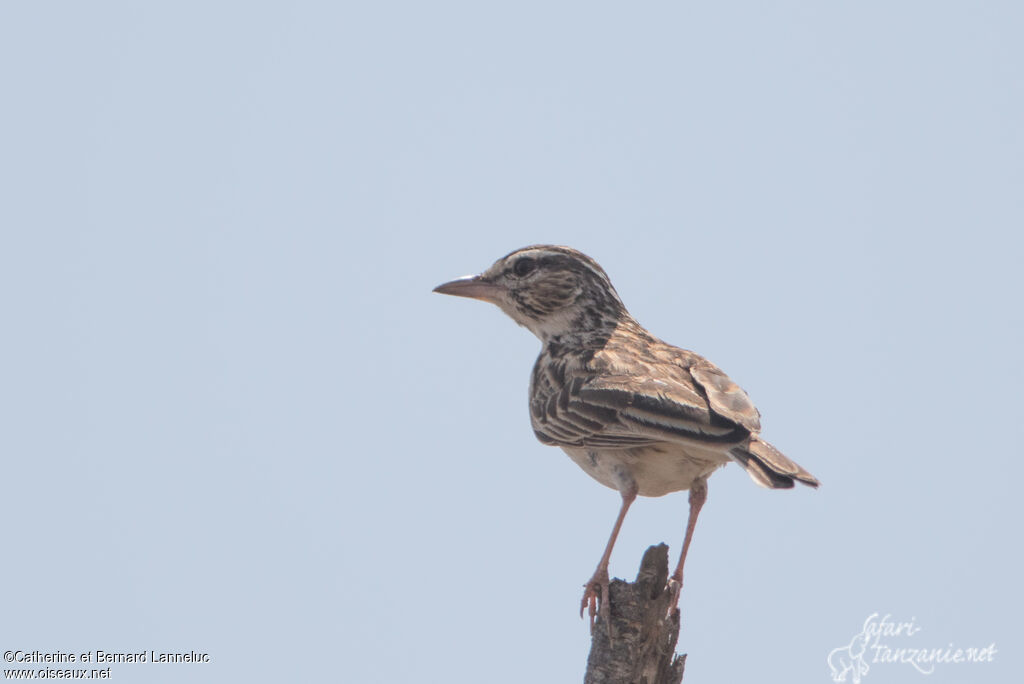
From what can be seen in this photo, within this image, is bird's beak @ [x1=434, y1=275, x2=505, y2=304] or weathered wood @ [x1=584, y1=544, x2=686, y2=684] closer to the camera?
weathered wood @ [x1=584, y1=544, x2=686, y2=684]

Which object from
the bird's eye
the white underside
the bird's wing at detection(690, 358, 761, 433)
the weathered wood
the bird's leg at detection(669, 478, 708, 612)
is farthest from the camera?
the bird's eye

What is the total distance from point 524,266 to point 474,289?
0.64m

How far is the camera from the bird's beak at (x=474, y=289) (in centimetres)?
1350

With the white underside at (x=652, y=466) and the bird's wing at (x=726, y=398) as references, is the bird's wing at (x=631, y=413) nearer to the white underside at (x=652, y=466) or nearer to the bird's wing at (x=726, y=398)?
the bird's wing at (x=726, y=398)

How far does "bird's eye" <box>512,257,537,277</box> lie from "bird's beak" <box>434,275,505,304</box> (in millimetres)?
268

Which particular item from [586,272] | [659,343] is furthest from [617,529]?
[586,272]

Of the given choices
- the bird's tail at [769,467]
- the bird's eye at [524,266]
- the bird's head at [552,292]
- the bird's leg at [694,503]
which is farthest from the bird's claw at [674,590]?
the bird's eye at [524,266]

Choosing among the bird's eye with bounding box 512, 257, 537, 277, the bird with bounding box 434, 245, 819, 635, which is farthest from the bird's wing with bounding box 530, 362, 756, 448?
the bird's eye with bounding box 512, 257, 537, 277

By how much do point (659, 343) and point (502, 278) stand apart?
205 cm

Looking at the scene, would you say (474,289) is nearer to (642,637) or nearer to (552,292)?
(552,292)

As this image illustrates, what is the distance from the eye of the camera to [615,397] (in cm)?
1028

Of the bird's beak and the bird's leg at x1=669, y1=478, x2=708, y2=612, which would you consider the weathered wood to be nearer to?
the bird's leg at x1=669, y1=478, x2=708, y2=612

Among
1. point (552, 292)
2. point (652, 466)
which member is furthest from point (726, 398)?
point (552, 292)

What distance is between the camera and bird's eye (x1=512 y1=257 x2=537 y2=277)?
13.4m
